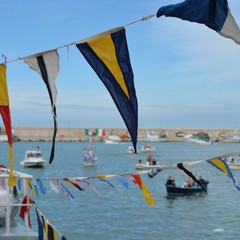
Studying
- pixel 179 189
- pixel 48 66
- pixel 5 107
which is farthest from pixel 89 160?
pixel 48 66

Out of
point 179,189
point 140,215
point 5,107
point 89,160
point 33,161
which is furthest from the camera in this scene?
point 89,160

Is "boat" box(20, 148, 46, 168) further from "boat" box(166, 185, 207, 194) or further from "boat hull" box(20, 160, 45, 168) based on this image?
"boat" box(166, 185, 207, 194)

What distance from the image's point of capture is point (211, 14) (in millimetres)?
6090

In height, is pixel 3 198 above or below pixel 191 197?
above

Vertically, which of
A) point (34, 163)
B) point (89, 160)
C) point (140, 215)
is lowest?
point (140, 215)

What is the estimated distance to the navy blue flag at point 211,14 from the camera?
5.92 m

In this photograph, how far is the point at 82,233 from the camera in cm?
2400

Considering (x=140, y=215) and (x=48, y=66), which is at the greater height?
(x=48, y=66)

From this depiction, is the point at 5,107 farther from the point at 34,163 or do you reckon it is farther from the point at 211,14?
the point at 34,163

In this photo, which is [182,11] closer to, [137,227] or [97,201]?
[137,227]

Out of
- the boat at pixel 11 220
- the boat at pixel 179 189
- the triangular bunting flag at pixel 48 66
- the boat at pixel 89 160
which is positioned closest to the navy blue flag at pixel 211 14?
the triangular bunting flag at pixel 48 66

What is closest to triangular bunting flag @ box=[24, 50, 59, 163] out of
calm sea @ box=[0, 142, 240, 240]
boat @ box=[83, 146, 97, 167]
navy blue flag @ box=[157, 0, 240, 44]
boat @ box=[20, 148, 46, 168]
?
navy blue flag @ box=[157, 0, 240, 44]

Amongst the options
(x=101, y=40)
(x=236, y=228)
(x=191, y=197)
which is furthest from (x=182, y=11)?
(x=191, y=197)

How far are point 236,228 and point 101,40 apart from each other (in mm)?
19927
